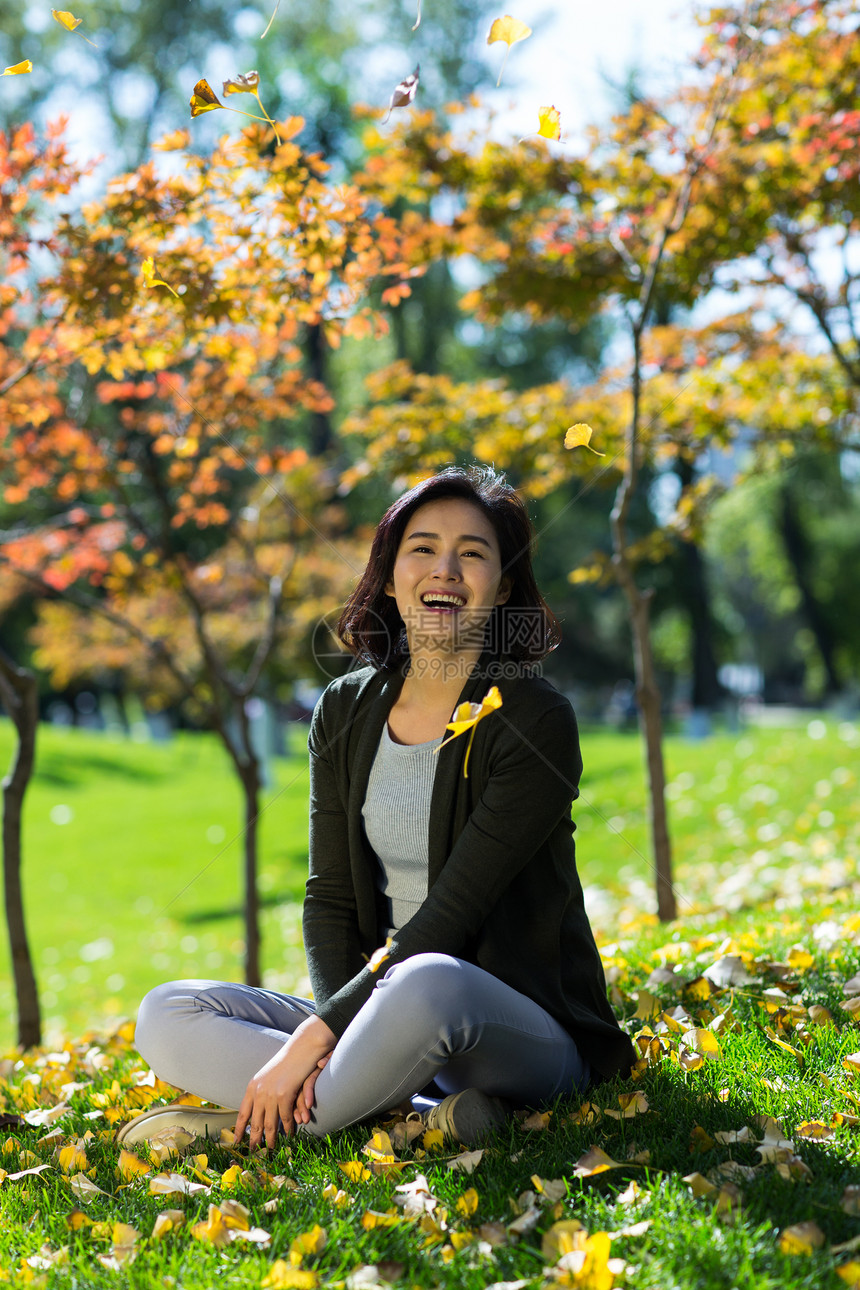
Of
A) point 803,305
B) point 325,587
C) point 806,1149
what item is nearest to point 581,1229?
point 806,1149

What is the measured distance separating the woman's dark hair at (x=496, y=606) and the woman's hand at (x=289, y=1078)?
896 millimetres

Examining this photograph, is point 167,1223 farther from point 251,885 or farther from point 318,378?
point 318,378

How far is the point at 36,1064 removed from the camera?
3586 mm

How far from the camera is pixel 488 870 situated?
218 cm

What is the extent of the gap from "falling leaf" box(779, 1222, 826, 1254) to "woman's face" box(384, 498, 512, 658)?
131cm

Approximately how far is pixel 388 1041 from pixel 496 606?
101 centimetres

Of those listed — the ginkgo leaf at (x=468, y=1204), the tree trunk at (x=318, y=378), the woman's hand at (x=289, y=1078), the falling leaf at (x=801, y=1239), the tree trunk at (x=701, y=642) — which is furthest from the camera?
the tree trunk at (x=701, y=642)

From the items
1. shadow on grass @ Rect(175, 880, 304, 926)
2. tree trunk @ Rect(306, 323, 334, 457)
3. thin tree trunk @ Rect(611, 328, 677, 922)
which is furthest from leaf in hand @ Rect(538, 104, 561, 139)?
tree trunk @ Rect(306, 323, 334, 457)

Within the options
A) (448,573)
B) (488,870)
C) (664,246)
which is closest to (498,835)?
(488,870)

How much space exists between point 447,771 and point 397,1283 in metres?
0.98

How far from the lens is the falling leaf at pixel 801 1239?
160cm

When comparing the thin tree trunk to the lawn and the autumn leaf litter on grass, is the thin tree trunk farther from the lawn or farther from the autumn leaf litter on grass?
the autumn leaf litter on grass

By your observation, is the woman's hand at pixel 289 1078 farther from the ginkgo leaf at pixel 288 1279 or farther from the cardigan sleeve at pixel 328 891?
the ginkgo leaf at pixel 288 1279

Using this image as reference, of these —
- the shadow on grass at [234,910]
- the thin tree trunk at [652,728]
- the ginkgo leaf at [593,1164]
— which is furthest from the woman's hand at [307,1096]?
the shadow on grass at [234,910]
